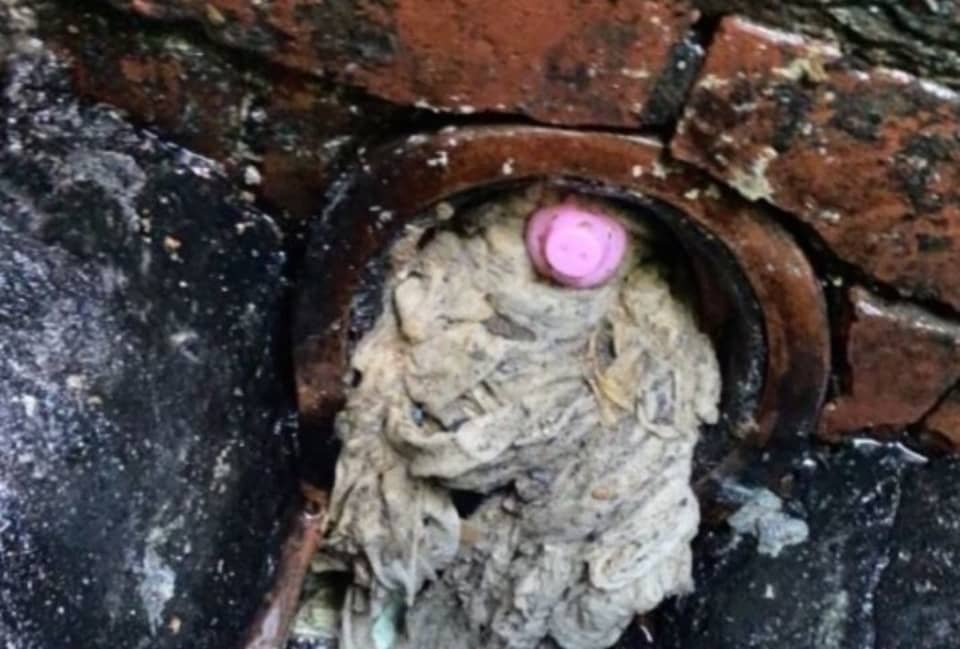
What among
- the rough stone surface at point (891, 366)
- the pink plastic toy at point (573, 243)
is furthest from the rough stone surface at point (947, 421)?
the pink plastic toy at point (573, 243)

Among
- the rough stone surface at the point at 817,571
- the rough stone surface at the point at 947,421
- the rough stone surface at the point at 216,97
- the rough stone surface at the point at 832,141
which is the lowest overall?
the rough stone surface at the point at 817,571

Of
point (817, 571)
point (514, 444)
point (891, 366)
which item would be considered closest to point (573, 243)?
point (514, 444)

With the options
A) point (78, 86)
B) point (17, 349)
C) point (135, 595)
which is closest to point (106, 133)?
point (78, 86)

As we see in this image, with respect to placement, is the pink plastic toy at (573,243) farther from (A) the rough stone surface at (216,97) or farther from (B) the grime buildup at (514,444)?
(A) the rough stone surface at (216,97)

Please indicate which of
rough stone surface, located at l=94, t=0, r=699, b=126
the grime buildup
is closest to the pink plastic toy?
the grime buildup

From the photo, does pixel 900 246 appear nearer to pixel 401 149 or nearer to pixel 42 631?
pixel 401 149

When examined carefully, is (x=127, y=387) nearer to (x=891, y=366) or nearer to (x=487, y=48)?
(x=487, y=48)
